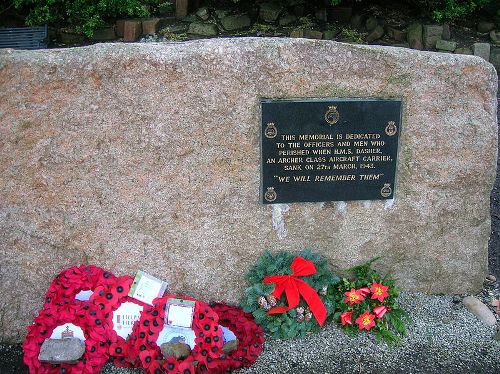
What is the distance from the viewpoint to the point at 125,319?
9.12 ft

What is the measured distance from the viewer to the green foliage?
248 inches

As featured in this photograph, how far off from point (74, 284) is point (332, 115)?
1.62m

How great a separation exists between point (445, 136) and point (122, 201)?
5.86ft

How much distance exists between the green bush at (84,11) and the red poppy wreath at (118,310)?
433cm

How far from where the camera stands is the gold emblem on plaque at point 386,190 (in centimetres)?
298

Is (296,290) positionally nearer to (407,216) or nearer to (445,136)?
(407,216)

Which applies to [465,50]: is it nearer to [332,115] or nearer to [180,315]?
[332,115]

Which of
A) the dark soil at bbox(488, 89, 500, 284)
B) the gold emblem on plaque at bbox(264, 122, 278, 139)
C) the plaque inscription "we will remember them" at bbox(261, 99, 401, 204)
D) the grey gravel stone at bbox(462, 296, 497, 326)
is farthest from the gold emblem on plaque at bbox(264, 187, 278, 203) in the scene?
the dark soil at bbox(488, 89, 500, 284)

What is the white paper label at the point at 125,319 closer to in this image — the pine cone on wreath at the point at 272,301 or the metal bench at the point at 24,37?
the pine cone on wreath at the point at 272,301

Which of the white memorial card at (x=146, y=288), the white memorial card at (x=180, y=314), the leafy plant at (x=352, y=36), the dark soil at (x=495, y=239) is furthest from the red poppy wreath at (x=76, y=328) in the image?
the leafy plant at (x=352, y=36)

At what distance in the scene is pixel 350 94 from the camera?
9.24ft

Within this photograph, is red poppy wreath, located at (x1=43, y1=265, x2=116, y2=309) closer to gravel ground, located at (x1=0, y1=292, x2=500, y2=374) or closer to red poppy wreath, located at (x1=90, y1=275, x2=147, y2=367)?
red poppy wreath, located at (x1=90, y1=275, x2=147, y2=367)

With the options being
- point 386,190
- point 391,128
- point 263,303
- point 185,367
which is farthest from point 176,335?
point 391,128

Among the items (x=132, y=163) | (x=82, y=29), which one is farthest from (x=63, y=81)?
(x=82, y=29)
